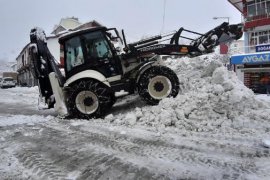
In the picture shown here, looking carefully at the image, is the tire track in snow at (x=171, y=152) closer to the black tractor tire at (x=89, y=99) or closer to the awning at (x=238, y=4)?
the black tractor tire at (x=89, y=99)

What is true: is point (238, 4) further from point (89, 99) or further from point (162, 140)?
point (162, 140)

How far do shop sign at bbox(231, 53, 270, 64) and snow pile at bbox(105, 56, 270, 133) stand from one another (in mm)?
13658

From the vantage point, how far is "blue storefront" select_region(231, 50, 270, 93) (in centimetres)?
2099

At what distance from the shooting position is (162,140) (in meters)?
6.12

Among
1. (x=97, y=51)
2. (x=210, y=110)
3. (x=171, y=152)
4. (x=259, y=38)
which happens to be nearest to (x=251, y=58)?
(x=259, y=38)

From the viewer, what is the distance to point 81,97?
9.02 meters

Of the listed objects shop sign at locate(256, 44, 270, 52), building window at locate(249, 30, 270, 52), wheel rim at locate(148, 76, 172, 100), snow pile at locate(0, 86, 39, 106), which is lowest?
snow pile at locate(0, 86, 39, 106)

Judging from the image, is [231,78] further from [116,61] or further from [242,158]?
[242,158]

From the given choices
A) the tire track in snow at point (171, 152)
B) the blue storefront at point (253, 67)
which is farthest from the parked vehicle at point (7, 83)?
the tire track in snow at point (171, 152)

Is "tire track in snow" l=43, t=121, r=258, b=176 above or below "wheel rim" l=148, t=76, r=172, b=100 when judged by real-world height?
below

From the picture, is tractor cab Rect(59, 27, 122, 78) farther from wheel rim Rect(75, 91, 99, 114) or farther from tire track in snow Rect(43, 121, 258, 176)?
tire track in snow Rect(43, 121, 258, 176)

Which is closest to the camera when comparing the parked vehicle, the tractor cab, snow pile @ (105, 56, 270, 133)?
snow pile @ (105, 56, 270, 133)

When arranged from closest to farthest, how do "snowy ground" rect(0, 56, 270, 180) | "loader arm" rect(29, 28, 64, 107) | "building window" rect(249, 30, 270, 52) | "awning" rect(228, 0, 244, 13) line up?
1. "snowy ground" rect(0, 56, 270, 180)
2. "loader arm" rect(29, 28, 64, 107)
3. "building window" rect(249, 30, 270, 52)
4. "awning" rect(228, 0, 244, 13)

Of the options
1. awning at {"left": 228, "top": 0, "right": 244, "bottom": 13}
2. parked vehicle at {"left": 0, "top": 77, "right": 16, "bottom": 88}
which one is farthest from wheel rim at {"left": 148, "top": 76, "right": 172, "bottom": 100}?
parked vehicle at {"left": 0, "top": 77, "right": 16, "bottom": 88}
